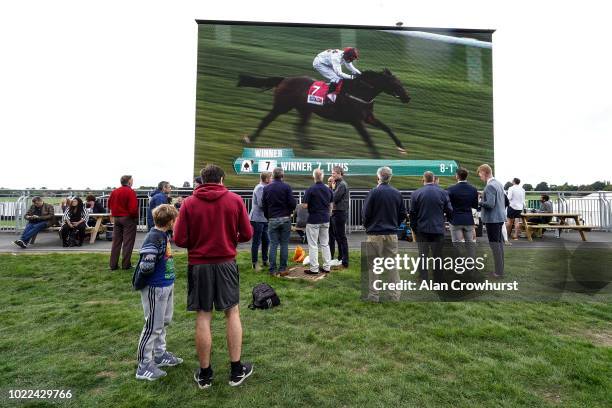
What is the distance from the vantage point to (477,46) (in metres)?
15.1

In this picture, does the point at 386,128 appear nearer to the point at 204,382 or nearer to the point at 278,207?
the point at 278,207

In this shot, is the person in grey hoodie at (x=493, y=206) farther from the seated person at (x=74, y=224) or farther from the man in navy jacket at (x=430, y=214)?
the seated person at (x=74, y=224)

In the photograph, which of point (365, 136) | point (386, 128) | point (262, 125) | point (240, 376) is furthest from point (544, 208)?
point (240, 376)

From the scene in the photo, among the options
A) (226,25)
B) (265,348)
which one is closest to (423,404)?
(265,348)

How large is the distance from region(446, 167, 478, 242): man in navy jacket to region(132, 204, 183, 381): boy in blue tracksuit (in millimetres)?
4648

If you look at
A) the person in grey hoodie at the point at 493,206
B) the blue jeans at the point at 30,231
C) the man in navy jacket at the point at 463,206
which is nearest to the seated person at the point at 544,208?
the person in grey hoodie at the point at 493,206

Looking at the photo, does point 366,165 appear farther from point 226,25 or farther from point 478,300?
point 478,300

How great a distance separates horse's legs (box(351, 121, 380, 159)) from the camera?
1406 cm

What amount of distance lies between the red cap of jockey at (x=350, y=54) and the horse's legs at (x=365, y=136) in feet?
9.32

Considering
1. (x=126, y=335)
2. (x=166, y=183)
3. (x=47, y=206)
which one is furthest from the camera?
(x=47, y=206)

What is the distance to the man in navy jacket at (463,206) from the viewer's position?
225 inches

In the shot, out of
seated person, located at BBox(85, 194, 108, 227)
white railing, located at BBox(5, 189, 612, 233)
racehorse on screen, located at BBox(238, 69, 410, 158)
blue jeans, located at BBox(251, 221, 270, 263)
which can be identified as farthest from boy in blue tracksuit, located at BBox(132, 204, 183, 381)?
racehorse on screen, located at BBox(238, 69, 410, 158)

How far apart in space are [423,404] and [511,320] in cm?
243

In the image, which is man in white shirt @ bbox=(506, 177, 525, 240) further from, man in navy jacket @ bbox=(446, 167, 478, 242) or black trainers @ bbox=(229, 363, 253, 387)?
black trainers @ bbox=(229, 363, 253, 387)
